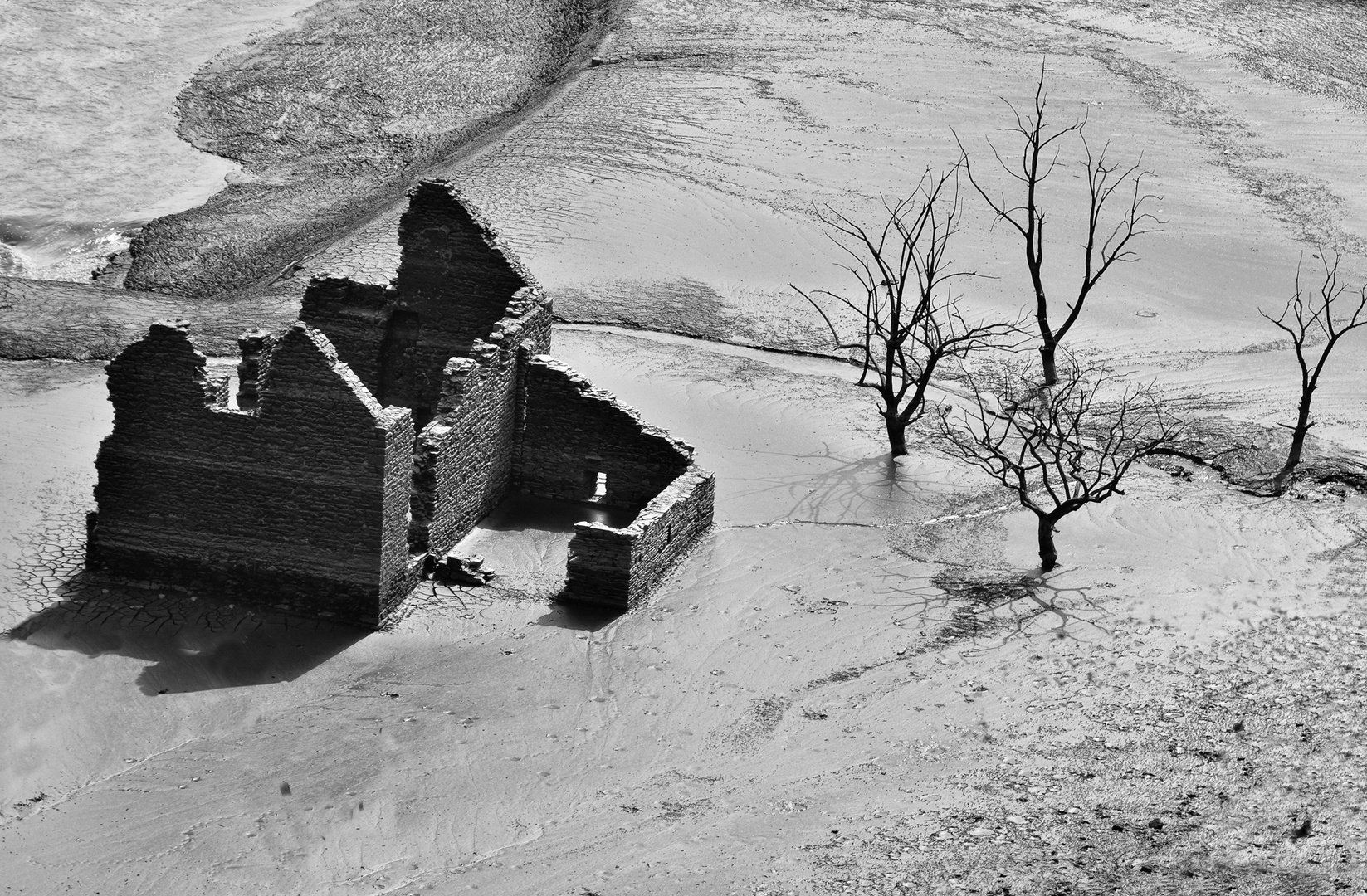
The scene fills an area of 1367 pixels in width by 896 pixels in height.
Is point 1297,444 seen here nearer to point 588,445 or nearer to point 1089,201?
point 588,445

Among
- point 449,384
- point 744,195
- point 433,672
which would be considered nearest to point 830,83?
point 744,195

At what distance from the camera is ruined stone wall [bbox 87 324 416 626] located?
21.5 m

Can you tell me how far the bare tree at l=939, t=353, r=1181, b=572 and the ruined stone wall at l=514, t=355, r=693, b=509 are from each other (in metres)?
4.40

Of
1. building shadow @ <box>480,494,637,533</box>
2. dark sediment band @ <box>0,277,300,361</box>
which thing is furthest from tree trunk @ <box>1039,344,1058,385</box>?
dark sediment band @ <box>0,277,300,361</box>

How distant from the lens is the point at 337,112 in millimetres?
46188

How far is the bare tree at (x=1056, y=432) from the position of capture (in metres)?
25.3

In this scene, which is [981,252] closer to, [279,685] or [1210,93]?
[1210,93]

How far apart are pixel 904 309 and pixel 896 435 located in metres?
6.01

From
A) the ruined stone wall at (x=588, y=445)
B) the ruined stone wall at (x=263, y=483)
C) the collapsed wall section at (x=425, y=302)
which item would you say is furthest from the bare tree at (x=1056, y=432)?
the ruined stone wall at (x=263, y=483)

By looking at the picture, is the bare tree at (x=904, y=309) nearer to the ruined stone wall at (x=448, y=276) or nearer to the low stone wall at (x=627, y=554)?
the low stone wall at (x=627, y=554)

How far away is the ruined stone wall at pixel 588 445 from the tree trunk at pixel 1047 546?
188 inches

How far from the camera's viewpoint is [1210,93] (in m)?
46.6

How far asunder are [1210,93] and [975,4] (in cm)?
767

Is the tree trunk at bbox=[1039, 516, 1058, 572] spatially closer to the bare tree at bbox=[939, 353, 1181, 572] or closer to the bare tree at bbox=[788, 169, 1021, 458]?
the bare tree at bbox=[939, 353, 1181, 572]
